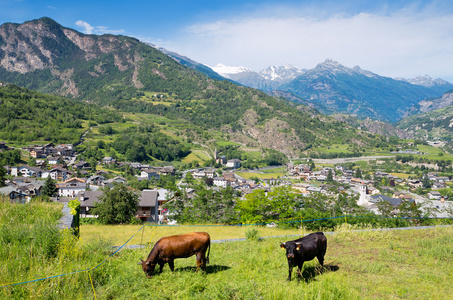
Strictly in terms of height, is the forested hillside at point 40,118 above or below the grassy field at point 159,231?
above

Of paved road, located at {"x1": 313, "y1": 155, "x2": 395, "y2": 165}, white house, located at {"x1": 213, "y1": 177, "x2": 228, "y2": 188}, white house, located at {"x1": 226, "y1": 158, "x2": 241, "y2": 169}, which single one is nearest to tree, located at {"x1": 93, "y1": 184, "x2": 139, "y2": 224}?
white house, located at {"x1": 213, "y1": 177, "x2": 228, "y2": 188}

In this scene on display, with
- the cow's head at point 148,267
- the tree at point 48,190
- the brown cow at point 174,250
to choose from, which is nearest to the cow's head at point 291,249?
the brown cow at point 174,250

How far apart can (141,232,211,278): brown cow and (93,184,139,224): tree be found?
30.6 ft

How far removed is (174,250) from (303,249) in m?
3.03

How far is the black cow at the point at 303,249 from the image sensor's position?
6176mm

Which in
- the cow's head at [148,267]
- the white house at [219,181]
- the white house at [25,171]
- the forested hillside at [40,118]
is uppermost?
the forested hillside at [40,118]

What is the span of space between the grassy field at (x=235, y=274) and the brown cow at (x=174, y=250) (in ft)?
0.97

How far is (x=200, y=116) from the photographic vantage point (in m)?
156

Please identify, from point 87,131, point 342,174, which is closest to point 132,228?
point 342,174

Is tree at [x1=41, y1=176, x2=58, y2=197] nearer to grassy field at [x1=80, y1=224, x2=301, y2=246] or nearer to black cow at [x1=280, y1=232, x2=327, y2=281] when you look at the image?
grassy field at [x1=80, y1=224, x2=301, y2=246]

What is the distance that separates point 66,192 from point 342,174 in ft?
260

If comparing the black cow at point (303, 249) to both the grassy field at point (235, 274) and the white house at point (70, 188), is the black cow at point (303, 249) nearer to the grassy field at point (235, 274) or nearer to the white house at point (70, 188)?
Answer: the grassy field at point (235, 274)

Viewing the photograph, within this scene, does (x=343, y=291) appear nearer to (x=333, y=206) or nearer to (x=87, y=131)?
(x=333, y=206)

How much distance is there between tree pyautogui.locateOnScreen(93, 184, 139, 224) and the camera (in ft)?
48.5
